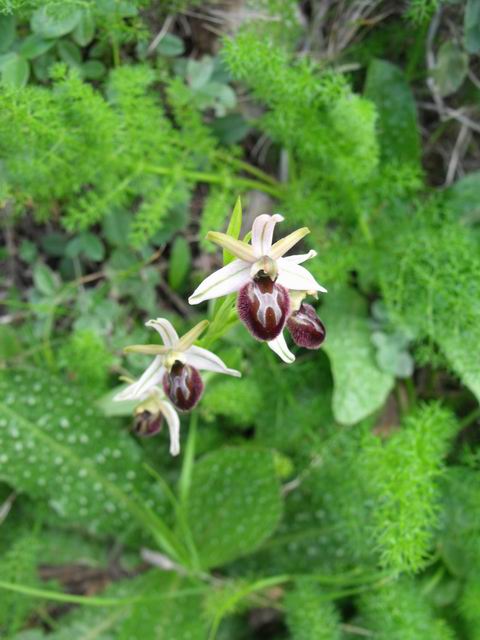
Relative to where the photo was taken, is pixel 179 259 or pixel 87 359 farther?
pixel 179 259

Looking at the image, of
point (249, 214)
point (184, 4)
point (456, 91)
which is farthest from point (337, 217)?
point (184, 4)

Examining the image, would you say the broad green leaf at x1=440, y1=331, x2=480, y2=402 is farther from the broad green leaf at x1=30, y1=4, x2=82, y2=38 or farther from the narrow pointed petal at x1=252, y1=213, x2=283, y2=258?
the broad green leaf at x1=30, y1=4, x2=82, y2=38

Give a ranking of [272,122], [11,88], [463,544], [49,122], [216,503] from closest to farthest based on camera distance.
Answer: [11,88], [49,122], [272,122], [463,544], [216,503]

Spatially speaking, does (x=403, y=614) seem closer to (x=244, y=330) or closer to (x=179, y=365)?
(x=244, y=330)

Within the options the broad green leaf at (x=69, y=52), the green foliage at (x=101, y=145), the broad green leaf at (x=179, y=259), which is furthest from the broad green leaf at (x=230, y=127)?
the broad green leaf at (x=69, y=52)

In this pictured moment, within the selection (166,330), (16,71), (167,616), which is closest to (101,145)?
(16,71)

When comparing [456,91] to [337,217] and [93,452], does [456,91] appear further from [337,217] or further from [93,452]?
[93,452]
